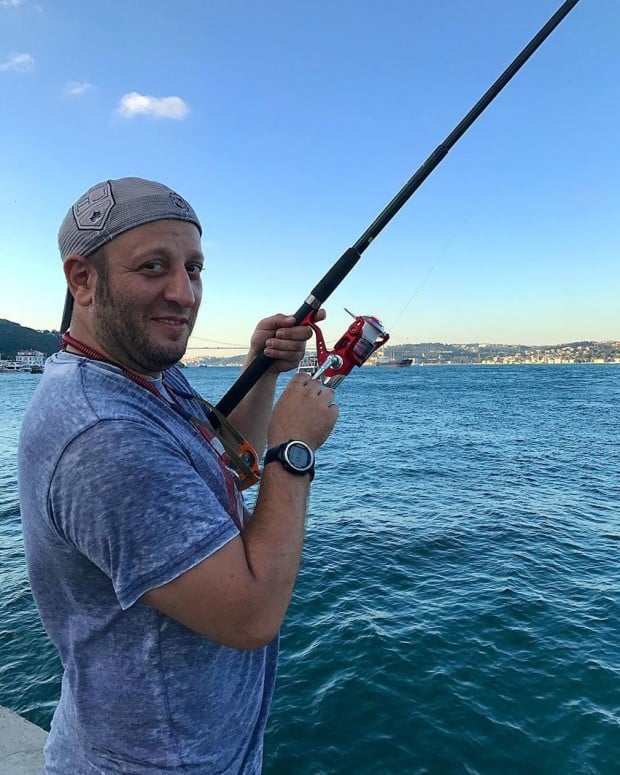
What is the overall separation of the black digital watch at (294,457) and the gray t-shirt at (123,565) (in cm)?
23

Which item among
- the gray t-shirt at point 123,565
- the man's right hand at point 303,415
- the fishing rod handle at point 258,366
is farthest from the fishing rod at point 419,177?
the gray t-shirt at point 123,565

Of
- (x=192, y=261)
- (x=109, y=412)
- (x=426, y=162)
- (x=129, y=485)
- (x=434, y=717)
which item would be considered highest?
(x=426, y=162)

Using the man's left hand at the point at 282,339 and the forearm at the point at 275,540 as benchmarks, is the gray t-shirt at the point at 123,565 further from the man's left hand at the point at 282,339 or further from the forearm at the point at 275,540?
the man's left hand at the point at 282,339

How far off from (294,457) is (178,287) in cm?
63

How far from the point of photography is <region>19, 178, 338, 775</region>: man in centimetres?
135

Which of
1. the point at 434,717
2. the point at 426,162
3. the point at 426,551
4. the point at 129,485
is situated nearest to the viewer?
the point at 129,485

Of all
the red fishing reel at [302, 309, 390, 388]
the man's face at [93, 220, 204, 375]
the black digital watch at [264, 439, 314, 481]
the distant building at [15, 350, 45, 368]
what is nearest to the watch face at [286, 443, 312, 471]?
the black digital watch at [264, 439, 314, 481]

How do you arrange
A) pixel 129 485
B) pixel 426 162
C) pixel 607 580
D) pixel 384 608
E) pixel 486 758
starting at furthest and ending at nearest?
pixel 607 580 → pixel 384 608 → pixel 486 758 → pixel 426 162 → pixel 129 485

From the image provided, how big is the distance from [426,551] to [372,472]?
9123 millimetres

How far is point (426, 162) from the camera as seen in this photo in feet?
12.3

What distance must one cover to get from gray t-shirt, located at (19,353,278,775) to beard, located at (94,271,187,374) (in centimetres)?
9

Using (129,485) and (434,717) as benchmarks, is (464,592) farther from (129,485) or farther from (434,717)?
(129,485)

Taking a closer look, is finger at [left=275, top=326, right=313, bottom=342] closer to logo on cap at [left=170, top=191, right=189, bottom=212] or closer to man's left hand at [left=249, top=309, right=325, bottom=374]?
man's left hand at [left=249, top=309, right=325, bottom=374]

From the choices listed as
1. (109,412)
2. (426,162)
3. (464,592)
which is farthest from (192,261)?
(464,592)
